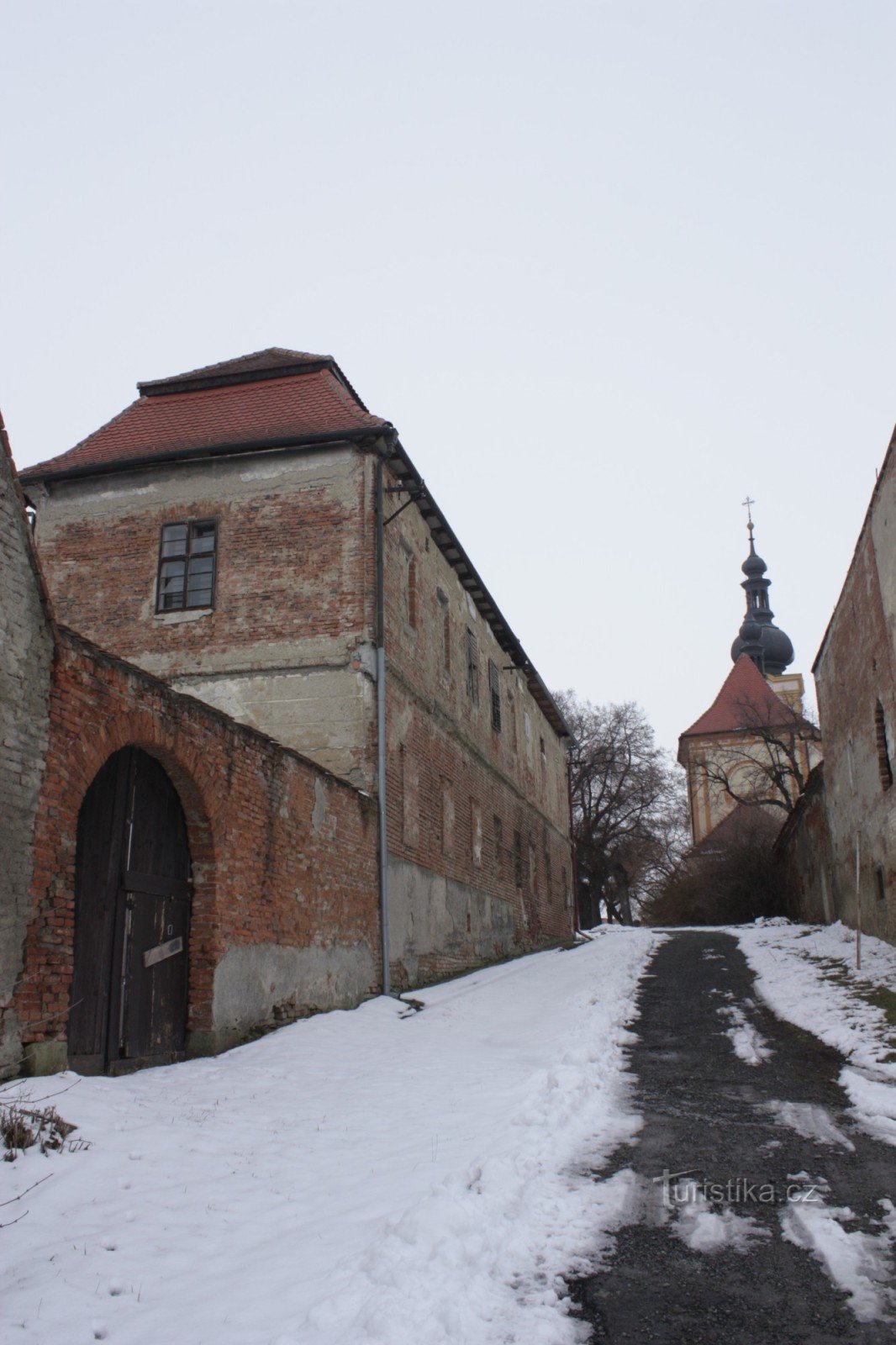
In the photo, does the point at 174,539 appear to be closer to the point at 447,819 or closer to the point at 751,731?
the point at 447,819

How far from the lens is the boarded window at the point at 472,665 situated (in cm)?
2017

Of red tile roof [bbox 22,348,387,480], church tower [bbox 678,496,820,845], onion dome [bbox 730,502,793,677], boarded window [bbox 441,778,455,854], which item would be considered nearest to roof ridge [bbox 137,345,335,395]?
red tile roof [bbox 22,348,387,480]

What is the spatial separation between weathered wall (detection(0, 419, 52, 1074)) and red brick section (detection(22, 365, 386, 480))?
8.14m

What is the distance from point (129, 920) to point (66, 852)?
4.46ft

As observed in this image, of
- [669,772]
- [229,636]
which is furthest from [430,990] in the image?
[669,772]

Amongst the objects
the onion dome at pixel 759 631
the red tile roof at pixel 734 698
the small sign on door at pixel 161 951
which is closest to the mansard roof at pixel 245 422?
the small sign on door at pixel 161 951

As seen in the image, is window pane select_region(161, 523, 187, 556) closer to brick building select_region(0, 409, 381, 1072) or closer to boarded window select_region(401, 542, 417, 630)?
boarded window select_region(401, 542, 417, 630)

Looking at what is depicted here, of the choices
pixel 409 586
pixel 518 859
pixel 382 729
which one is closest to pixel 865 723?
pixel 382 729

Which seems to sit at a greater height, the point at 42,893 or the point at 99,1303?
the point at 42,893

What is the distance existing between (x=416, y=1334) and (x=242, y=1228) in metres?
1.43

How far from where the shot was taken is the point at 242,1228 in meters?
4.38

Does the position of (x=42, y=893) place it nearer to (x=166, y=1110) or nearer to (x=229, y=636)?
(x=166, y=1110)

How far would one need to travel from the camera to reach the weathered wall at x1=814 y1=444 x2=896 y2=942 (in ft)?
41.1

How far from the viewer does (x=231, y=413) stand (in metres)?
16.5
